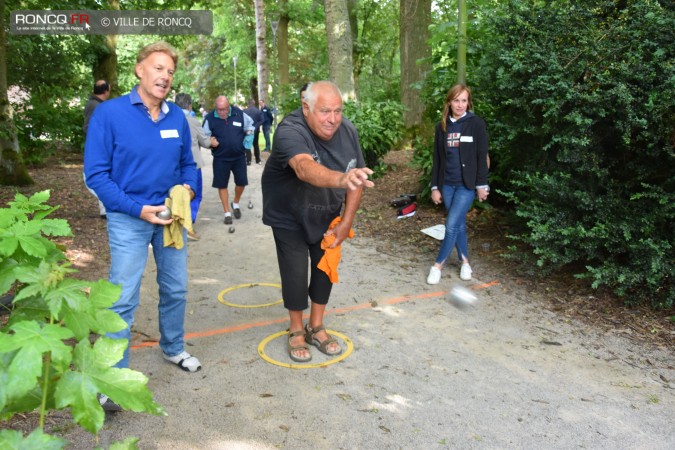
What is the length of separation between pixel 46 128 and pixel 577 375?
15407 mm

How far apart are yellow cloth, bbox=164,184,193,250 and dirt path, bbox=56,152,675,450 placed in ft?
3.44

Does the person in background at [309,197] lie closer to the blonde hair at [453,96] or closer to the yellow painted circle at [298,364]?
the yellow painted circle at [298,364]

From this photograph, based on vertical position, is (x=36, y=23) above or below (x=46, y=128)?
above

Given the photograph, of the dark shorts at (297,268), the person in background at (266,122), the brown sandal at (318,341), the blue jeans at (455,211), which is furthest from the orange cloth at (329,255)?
the person in background at (266,122)

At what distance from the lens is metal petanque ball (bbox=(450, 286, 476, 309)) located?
229 inches

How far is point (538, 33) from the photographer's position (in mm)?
6016

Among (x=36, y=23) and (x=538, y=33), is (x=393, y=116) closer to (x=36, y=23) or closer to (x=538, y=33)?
(x=538, y=33)

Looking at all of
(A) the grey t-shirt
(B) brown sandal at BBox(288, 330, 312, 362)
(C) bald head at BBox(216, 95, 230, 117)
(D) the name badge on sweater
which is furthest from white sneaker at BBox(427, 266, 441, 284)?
(C) bald head at BBox(216, 95, 230, 117)

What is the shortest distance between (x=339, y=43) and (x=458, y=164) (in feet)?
26.1

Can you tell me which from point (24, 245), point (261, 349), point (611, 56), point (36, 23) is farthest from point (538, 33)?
point (36, 23)

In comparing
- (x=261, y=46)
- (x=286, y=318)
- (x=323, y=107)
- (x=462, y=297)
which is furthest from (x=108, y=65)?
(x=323, y=107)

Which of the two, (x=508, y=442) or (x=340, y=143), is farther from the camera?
(x=340, y=143)

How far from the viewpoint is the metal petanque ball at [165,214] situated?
3785 millimetres

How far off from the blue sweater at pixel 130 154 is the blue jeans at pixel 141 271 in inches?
6.2
